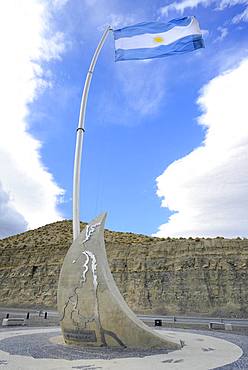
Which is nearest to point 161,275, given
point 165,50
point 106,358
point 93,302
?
point 165,50

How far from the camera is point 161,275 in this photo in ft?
138

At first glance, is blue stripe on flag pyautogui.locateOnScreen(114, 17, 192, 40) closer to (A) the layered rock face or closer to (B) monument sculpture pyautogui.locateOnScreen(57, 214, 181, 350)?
(B) monument sculpture pyautogui.locateOnScreen(57, 214, 181, 350)

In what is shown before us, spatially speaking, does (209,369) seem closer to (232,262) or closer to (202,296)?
(202,296)

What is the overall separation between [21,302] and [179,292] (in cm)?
2028

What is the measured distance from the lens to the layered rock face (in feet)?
123

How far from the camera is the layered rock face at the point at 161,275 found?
37.6m

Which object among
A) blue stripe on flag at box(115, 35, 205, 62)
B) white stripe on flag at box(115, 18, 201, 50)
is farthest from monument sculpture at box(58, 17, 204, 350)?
white stripe on flag at box(115, 18, 201, 50)

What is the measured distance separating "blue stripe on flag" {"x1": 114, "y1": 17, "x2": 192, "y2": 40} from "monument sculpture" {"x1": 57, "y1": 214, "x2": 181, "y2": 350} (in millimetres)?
9892

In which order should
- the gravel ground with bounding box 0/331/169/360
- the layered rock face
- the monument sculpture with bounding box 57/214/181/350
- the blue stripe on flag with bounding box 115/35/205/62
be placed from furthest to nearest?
1. the layered rock face
2. the blue stripe on flag with bounding box 115/35/205/62
3. the monument sculpture with bounding box 57/214/181/350
4. the gravel ground with bounding box 0/331/169/360

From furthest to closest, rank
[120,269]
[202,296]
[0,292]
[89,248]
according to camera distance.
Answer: [0,292] < [120,269] < [202,296] < [89,248]

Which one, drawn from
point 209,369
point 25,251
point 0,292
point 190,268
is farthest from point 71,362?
point 25,251

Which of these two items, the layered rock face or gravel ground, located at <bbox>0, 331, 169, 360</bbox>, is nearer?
gravel ground, located at <bbox>0, 331, 169, 360</bbox>

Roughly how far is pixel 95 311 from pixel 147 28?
40.6ft

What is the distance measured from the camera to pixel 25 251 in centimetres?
5444
